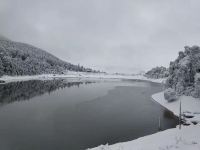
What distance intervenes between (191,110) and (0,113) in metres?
47.1

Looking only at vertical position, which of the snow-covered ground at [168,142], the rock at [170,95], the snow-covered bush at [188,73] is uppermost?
the snow-covered bush at [188,73]

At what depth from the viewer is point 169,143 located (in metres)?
28.7

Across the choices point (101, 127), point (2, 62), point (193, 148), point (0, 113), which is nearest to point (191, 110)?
point (101, 127)

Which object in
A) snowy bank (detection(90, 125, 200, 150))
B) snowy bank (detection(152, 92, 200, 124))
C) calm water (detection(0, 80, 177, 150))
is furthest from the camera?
snowy bank (detection(152, 92, 200, 124))

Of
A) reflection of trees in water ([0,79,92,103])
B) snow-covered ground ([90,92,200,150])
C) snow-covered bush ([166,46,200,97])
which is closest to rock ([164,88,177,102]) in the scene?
snow-covered bush ([166,46,200,97])

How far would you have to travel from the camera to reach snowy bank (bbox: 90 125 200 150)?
89.2ft

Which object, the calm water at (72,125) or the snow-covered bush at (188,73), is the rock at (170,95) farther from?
the calm water at (72,125)

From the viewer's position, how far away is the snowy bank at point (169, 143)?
27192 mm

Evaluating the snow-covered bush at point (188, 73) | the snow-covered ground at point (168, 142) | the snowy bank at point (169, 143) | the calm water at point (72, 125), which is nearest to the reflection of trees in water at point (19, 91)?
the calm water at point (72, 125)

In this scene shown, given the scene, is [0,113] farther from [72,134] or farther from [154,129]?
[154,129]

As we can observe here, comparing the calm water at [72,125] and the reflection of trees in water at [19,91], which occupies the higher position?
the reflection of trees in water at [19,91]

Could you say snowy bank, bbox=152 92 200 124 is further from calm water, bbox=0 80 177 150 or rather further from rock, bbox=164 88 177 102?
calm water, bbox=0 80 177 150

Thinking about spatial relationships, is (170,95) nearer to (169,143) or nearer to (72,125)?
(72,125)

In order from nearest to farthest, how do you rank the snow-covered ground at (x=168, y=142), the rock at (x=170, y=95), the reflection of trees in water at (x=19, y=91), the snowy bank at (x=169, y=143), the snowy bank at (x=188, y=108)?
1. the snowy bank at (x=169, y=143)
2. the snow-covered ground at (x=168, y=142)
3. the snowy bank at (x=188, y=108)
4. the rock at (x=170, y=95)
5. the reflection of trees in water at (x=19, y=91)
